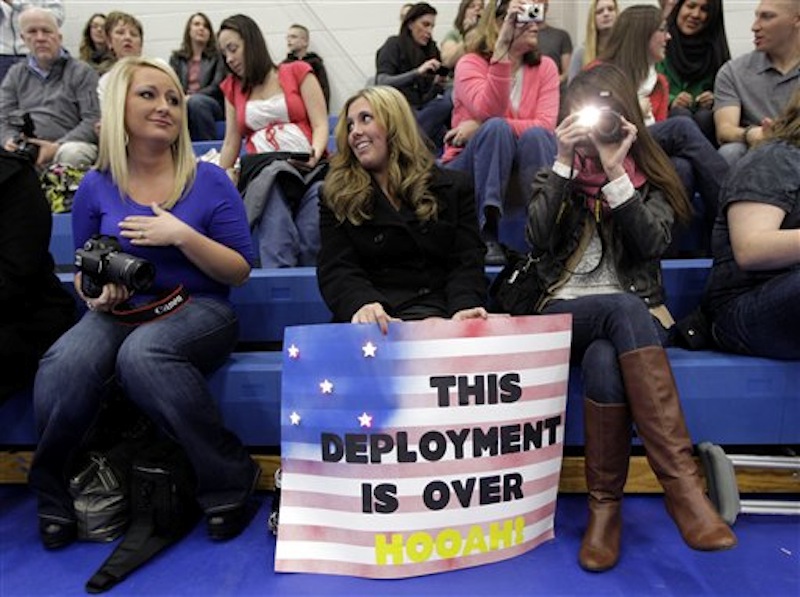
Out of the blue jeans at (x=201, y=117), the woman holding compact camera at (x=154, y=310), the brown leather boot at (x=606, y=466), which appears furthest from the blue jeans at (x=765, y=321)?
the blue jeans at (x=201, y=117)

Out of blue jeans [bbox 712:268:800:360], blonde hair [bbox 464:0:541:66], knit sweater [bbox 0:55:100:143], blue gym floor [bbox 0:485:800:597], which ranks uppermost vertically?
blonde hair [bbox 464:0:541:66]

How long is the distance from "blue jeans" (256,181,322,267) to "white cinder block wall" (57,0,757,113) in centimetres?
298

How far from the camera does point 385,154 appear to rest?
1.54 m

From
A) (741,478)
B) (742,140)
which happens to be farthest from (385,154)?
(742,140)

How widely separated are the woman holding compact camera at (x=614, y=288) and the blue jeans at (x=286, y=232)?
89 centimetres

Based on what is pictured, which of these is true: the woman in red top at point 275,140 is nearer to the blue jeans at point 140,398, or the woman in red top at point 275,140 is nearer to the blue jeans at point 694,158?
the blue jeans at point 140,398

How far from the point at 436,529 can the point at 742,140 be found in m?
1.76

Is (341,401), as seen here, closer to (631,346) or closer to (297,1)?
(631,346)

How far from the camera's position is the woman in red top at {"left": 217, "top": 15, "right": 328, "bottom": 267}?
2072 mm

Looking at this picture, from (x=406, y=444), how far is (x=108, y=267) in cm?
70

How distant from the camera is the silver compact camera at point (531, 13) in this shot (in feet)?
5.99

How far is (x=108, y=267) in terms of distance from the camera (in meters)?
1.26

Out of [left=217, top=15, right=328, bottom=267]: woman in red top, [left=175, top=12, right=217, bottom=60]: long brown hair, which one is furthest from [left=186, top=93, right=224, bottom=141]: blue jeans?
[left=217, top=15, right=328, bottom=267]: woman in red top

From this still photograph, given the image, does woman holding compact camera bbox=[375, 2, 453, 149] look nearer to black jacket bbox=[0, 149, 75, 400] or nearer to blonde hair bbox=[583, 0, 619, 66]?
blonde hair bbox=[583, 0, 619, 66]
